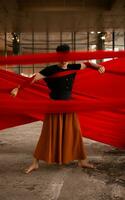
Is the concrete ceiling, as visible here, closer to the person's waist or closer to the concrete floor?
the concrete floor

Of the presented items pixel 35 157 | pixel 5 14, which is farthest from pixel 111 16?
pixel 35 157

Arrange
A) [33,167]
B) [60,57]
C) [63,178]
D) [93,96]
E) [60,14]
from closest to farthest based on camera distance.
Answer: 1. [63,178]
2. [60,57]
3. [33,167]
4. [93,96]
5. [60,14]

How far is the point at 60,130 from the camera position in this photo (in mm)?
4004

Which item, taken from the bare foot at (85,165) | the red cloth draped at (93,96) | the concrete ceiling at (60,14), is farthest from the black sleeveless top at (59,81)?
the concrete ceiling at (60,14)

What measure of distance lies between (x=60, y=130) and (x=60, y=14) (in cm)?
973

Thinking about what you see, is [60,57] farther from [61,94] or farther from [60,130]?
[60,130]

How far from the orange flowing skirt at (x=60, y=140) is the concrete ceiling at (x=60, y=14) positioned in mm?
8120

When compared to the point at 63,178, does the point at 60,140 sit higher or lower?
higher

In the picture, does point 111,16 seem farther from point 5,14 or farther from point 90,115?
point 90,115

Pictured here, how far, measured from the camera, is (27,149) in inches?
196

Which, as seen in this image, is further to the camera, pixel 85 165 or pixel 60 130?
pixel 85 165

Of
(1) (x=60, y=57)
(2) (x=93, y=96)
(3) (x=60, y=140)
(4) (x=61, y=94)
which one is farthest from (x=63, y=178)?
(2) (x=93, y=96)

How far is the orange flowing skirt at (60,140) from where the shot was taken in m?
3.98

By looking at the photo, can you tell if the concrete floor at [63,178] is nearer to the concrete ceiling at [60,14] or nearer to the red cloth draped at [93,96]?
the red cloth draped at [93,96]
